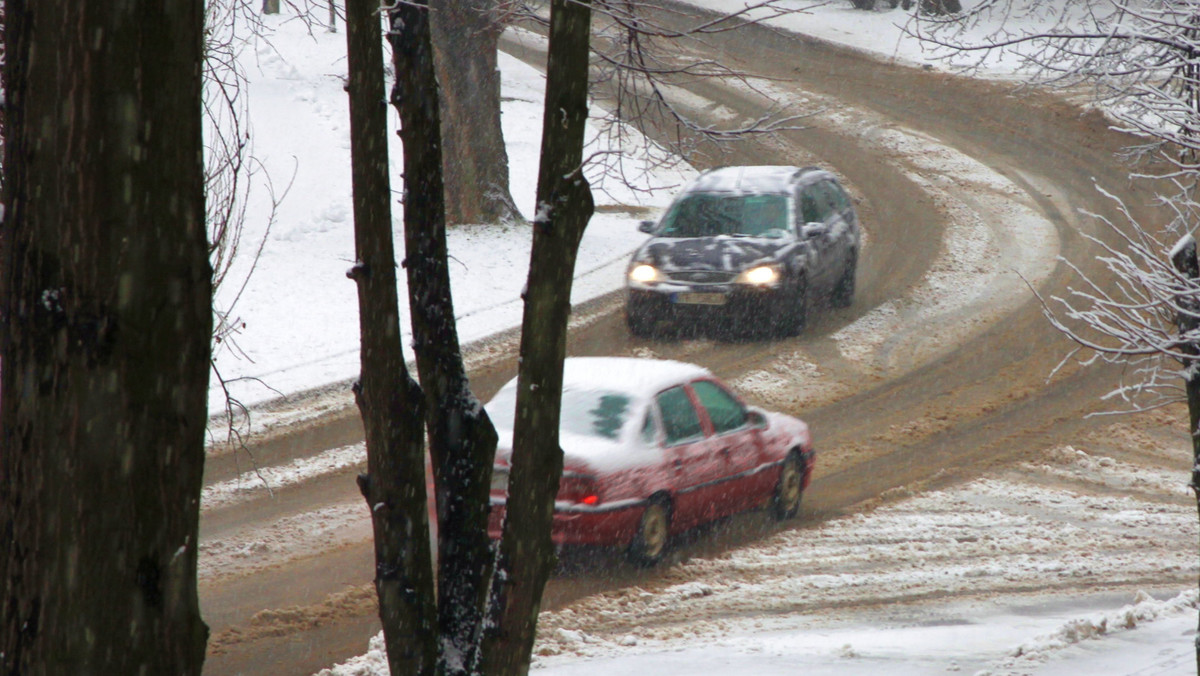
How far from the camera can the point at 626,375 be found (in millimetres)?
9234

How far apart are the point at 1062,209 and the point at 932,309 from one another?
662 cm

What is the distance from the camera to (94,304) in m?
2.44

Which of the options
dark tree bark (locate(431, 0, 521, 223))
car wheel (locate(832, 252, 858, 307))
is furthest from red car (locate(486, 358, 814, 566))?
dark tree bark (locate(431, 0, 521, 223))

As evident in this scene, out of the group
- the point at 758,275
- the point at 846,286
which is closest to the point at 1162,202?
the point at 758,275

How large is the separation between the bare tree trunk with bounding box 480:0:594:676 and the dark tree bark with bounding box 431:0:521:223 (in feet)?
49.8

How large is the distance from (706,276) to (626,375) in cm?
565

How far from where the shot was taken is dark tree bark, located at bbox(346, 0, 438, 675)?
181 inches

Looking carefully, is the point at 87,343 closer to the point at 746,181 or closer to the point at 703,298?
the point at 703,298

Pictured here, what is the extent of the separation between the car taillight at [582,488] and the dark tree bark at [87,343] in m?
5.84

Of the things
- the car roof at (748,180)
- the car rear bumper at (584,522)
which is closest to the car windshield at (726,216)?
the car roof at (748,180)

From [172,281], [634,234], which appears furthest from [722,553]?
[634,234]

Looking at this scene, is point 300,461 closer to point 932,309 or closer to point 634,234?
point 932,309

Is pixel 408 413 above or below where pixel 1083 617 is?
above

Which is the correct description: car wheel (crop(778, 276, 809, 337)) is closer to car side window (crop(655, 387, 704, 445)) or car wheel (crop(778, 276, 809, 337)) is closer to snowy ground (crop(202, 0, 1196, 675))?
snowy ground (crop(202, 0, 1196, 675))
